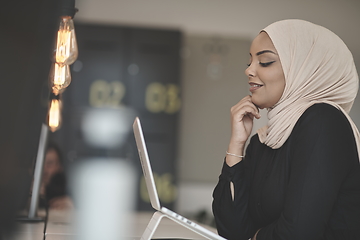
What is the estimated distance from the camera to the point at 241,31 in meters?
5.26

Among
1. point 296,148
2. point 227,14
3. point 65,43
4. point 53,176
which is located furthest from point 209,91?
point 296,148

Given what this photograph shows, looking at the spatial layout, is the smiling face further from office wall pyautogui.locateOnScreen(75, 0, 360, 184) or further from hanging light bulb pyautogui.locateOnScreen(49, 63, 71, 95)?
office wall pyautogui.locateOnScreen(75, 0, 360, 184)

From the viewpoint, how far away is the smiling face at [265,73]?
4.51 ft

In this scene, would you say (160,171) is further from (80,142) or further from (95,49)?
(95,49)

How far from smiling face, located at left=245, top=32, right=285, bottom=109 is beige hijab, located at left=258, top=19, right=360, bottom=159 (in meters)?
0.03

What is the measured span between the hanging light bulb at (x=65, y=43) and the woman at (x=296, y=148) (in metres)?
0.59

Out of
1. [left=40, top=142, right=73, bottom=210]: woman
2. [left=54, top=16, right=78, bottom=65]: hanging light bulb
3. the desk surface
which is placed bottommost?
[left=40, top=142, right=73, bottom=210]: woman

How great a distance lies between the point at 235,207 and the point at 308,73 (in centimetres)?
48

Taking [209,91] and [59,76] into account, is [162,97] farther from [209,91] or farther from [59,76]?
[59,76]

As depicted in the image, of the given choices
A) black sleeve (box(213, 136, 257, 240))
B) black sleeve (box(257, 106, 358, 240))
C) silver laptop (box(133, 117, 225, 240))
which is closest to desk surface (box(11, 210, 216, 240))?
black sleeve (box(213, 136, 257, 240))

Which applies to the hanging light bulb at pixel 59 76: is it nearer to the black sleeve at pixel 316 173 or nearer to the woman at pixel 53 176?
the black sleeve at pixel 316 173

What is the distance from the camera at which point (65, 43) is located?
1.41 m

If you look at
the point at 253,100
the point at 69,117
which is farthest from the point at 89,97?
the point at 253,100

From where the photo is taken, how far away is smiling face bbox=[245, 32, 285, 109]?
1376mm
